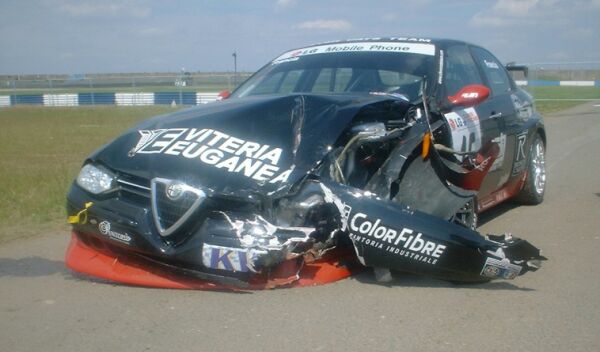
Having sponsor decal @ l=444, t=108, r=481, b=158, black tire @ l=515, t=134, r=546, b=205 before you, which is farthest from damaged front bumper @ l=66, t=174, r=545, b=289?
black tire @ l=515, t=134, r=546, b=205

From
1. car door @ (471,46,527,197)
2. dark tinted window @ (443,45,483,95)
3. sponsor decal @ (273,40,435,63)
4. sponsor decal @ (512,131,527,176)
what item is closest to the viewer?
dark tinted window @ (443,45,483,95)

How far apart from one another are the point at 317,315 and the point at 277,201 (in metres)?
0.68

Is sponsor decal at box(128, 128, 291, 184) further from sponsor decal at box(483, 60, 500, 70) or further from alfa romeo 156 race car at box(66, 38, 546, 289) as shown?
sponsor decal at box(483, 60, 500, 70)

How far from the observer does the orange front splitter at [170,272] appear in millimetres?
4164

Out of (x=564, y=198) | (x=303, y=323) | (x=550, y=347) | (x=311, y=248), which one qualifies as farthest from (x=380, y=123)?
(x=564, y=198)

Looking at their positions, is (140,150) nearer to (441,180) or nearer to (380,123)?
(380,123)

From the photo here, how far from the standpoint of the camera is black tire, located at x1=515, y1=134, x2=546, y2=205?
6859 mm

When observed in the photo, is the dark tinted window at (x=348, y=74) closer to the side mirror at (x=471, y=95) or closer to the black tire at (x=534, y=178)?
the side mirror at (x=471, y=95)

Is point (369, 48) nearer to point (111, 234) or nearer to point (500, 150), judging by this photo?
point (500, 150)

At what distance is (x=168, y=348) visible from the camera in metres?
3.37

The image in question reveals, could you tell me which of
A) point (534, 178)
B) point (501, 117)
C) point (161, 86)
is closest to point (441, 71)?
point (501, 117)

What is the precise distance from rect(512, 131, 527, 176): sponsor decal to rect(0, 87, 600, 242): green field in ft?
13.8


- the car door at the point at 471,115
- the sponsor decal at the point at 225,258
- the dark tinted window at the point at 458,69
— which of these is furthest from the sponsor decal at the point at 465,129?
the sponsor decal at the point at 225,258

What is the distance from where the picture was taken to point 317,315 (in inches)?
150
